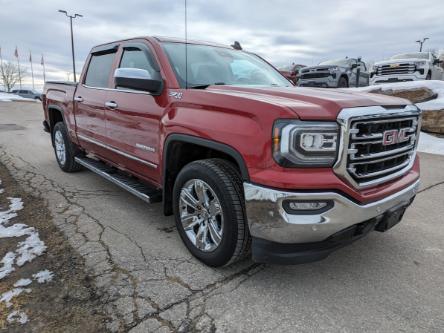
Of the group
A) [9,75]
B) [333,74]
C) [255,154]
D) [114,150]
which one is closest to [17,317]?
[255,154]

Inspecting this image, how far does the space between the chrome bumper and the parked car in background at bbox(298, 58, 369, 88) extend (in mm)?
11639

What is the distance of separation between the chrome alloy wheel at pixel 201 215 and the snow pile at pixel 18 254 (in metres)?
1.14

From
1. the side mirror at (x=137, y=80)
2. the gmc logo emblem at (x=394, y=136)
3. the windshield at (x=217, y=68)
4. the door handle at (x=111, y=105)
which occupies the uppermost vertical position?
the windshield at (x=217, y=68)

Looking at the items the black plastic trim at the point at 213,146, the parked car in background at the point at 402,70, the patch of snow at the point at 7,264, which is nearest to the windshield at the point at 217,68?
the black plastic trim at the point at 213,146

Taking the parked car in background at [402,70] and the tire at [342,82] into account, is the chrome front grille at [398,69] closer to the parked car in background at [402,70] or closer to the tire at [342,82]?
the parked car in background at [402,70]

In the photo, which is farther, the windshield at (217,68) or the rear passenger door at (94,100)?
the rear passenger door at (94,100)

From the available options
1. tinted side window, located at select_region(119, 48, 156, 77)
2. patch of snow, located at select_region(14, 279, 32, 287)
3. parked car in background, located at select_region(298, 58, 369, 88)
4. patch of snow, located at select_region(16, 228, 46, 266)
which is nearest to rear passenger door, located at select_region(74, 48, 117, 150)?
tinted side window, located at select_region(119, 48, 156, 77)

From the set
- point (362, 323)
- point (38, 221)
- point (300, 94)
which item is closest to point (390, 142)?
point (300, 94)

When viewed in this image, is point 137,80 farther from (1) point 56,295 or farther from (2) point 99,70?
(2) point 99,70

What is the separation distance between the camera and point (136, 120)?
3.66 metres

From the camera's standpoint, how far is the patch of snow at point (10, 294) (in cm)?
250

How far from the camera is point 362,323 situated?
2.32 metres

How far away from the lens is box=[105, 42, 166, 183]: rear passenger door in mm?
3445

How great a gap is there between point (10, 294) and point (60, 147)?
13.2 ft
